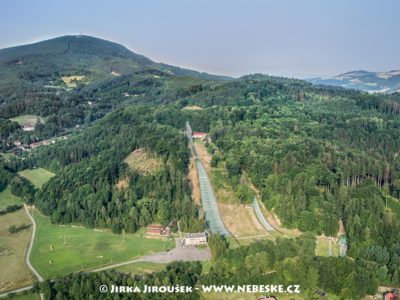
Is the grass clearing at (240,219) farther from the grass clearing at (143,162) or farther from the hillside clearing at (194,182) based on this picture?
the grass clearing at (143,162)

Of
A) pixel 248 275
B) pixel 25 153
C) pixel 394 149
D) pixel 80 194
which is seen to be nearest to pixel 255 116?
pixel 394 149

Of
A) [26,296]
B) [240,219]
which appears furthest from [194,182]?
[26,296]

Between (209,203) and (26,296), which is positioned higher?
(209,203)

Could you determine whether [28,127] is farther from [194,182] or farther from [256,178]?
[256,178]

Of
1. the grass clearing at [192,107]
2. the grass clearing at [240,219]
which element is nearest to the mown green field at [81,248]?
the grass clearing at [240,219]

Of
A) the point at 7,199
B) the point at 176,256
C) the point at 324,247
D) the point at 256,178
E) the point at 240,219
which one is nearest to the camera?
the point at 176,256

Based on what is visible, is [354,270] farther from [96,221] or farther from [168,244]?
[96,221]

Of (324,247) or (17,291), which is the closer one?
(17,291)
